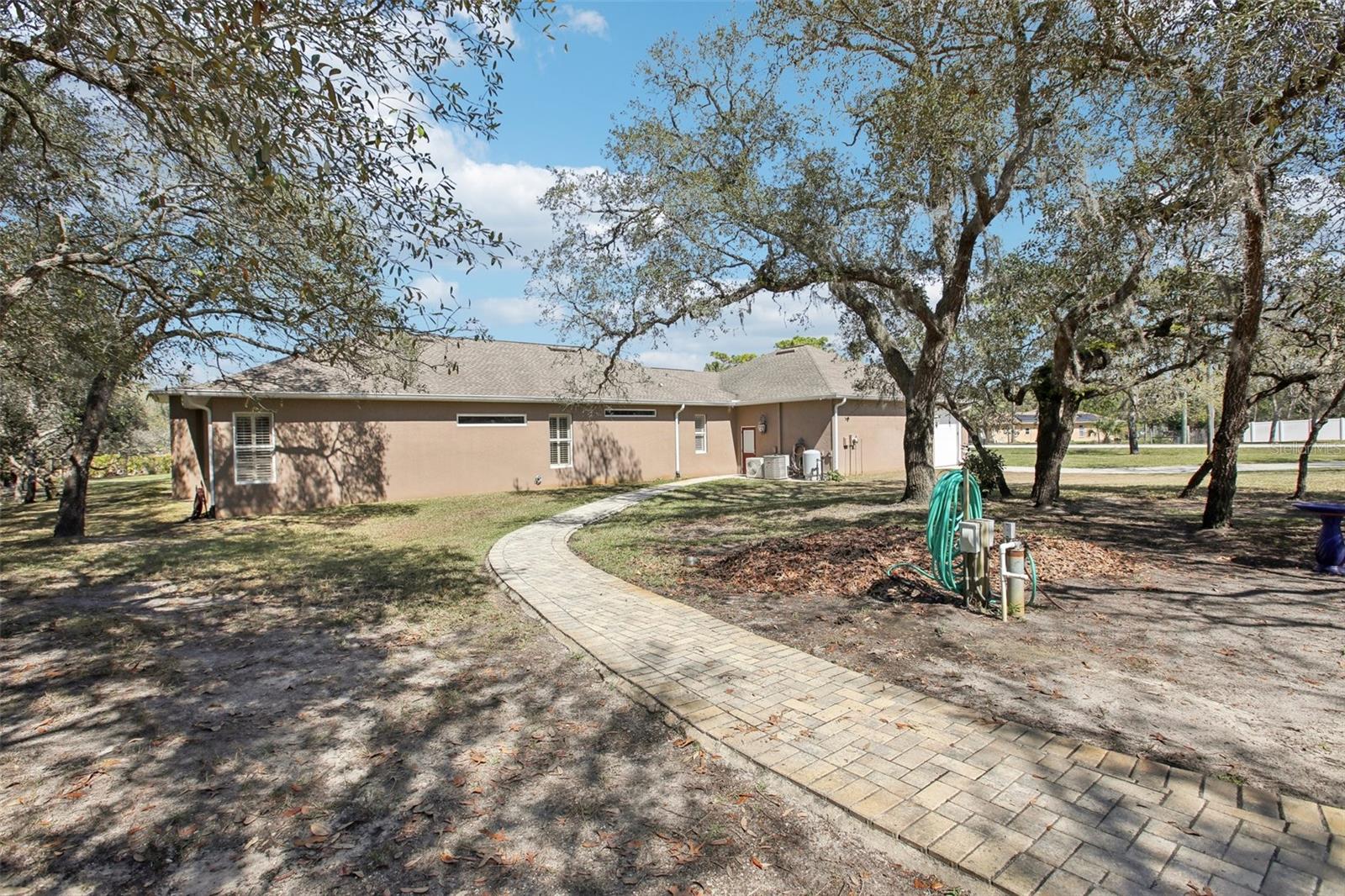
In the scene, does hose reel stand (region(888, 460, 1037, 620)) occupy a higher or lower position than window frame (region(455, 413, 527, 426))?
lower

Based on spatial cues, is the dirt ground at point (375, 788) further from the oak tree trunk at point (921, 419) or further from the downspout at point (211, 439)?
the downspout at point (211, 439)

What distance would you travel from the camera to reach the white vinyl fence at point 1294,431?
47344 millimetres

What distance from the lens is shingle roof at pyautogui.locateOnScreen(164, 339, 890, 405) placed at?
1559 cm

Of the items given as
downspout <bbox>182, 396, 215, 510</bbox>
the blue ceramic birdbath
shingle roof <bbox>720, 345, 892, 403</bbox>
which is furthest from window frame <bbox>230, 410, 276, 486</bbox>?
the blue ceramic birdbath

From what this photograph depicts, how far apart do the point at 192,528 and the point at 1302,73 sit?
1686 centimetres

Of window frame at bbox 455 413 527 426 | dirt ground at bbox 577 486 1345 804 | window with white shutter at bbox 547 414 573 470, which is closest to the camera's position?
dirt ground at bbox 577 486 1345 804

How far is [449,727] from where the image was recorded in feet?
12.4

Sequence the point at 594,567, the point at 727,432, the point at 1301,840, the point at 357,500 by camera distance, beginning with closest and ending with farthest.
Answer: the point at 1301,840, the point at 594,567, the point at 357,500, the point at 727,432

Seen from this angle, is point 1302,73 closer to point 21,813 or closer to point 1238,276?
point 1238,276

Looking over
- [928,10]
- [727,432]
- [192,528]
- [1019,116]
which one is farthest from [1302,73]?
[727,432]

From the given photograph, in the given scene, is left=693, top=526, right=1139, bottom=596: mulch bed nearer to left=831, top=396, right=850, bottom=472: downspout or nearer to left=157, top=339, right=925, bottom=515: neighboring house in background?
left=157, top=339, right=925, bottom=515: neighboring house in background

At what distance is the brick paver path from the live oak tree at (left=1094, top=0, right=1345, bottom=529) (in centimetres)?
496

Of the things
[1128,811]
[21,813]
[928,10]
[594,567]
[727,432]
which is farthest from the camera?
[727,432]

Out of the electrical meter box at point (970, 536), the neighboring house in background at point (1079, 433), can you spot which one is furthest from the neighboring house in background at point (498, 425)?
the neighboring house in background at point (1079, 433)
